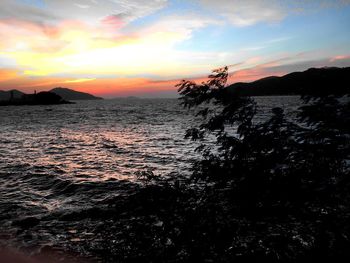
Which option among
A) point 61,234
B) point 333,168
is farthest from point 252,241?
point 61,234

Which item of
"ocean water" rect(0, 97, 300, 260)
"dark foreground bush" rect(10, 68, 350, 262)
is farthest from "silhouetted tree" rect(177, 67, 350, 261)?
"ocean water" rect(0, 97, 300, 260)

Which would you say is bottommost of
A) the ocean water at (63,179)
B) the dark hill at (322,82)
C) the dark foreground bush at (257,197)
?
the ocean water at (63,179)

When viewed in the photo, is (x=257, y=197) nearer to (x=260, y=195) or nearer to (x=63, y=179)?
(x=260, y=195)

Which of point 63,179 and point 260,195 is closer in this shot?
point 260,195

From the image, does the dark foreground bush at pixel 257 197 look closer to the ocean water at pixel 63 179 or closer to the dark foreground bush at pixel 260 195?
the dark foreground bush at pixel 260 195

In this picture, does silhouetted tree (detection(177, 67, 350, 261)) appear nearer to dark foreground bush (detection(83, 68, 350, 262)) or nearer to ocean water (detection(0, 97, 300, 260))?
dark foreground bush (detection(83, 68, 350, 262))

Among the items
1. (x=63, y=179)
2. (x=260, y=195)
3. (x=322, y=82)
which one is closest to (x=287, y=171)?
(x=260, y=195)

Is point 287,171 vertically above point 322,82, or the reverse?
point 322,82

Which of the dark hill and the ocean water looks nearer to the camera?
the dark hill

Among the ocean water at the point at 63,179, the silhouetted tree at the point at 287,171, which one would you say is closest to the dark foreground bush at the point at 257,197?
the silhouetted tree at the point at 287,171

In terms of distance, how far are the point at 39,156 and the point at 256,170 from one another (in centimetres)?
2374

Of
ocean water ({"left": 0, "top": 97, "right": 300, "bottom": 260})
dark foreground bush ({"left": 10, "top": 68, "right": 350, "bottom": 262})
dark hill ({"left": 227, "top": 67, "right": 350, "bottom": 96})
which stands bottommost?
ocean water ({"left": 0, "top": 97, "right": 300, "bottom": 260})

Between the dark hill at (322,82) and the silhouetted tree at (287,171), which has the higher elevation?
the dark hill at (322,82)

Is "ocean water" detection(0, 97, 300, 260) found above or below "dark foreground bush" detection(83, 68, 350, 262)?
below
